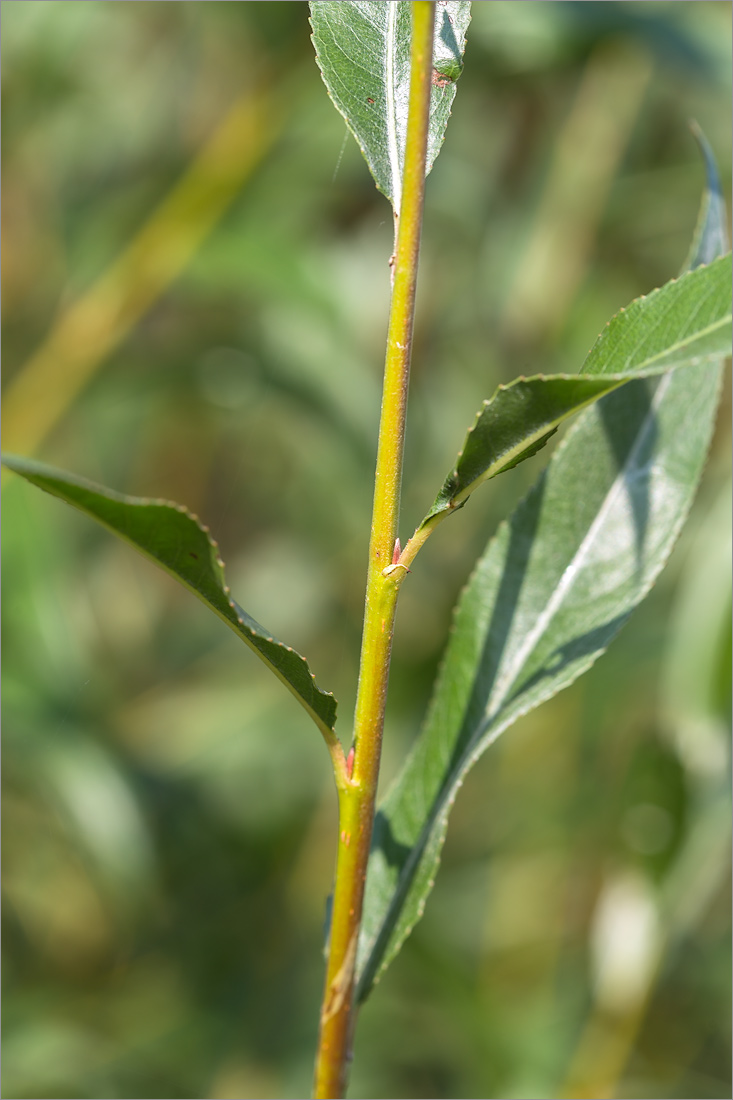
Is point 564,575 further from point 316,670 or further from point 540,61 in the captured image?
point 316,670

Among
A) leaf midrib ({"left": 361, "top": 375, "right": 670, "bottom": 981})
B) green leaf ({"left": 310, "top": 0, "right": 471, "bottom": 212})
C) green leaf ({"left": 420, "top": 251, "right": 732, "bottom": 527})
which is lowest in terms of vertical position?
leaf midrib ({"left": 361, "top": 375, "right": 670, "bottom": 981})

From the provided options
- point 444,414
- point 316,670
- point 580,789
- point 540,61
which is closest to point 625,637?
point 580,789

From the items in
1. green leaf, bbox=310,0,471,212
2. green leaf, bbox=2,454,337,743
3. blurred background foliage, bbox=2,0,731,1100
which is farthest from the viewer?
blurred background foliage, bbox=2,0,731,1100

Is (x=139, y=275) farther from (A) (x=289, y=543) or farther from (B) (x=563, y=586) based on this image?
(B) (x=563, y=586)

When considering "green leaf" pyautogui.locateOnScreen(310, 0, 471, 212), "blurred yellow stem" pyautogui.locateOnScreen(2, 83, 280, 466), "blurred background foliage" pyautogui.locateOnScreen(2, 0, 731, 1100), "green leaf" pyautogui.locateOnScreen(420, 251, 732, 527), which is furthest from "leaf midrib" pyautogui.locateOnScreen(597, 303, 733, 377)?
"blurred yellow stem" pyautogui.locateOnScreen(2, 83, 280, 466)

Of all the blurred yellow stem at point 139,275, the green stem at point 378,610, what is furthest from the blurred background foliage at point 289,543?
the green stem at point 378,610

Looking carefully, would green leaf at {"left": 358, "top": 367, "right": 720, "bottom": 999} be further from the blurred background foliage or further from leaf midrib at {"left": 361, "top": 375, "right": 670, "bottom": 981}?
the blurred background foliage
